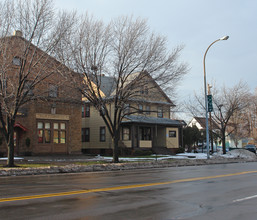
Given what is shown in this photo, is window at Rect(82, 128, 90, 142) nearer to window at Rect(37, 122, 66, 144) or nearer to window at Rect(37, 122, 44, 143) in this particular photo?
window at Rect(37, 122, 66, 144)

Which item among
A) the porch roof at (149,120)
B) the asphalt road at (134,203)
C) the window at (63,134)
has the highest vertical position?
the porch roof at (149,120)

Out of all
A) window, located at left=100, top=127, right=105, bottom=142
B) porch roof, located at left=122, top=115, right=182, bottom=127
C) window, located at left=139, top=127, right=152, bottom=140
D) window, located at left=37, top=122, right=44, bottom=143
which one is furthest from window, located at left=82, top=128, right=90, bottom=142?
window, located at left=37, top=122, right=44, bottom=143

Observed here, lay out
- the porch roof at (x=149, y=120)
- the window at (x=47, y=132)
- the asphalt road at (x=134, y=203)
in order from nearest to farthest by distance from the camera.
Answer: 1. the asphalt road at (x=134, y=203)
2. the window at (x=47, y=132)
3. the porch roof at (x=149, y=120)

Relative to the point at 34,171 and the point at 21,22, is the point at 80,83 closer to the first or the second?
the point at 21,22

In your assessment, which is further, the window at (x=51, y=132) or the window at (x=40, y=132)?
the window at (x=51, y=132)

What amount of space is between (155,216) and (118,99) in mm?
16618

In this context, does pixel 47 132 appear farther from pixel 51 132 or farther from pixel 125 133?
pixel 125 133

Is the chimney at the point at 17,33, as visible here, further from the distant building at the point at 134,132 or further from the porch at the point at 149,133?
the porch at the point at 149,133

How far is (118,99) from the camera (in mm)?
22422

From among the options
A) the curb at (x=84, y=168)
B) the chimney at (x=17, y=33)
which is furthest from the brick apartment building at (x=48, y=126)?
the curb at (x=84, y=168)

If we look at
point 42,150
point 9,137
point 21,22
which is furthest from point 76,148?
point 21,22

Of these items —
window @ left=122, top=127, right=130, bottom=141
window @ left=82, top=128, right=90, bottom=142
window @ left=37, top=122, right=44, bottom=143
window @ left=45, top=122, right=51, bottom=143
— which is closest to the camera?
window @ left=37, top=122, right=44, bottom=143

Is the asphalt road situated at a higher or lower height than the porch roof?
lower

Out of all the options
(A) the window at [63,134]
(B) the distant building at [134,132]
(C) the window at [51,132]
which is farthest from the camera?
(B) the distant building at [134,132]
